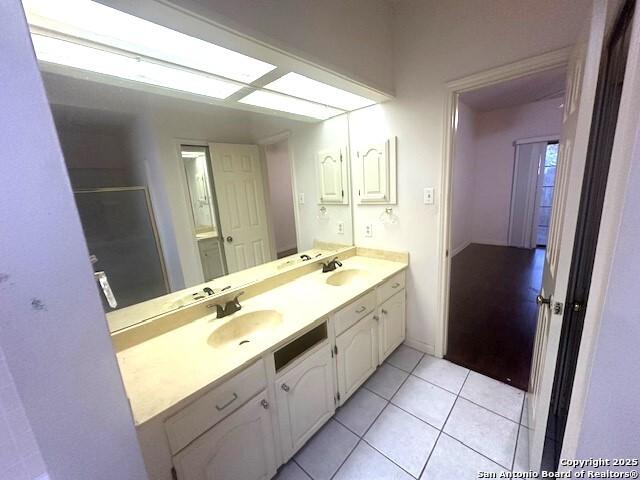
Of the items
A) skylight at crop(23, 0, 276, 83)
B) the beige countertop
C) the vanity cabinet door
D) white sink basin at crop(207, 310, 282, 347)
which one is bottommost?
the vanity cabinet door

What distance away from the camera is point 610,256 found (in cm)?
57

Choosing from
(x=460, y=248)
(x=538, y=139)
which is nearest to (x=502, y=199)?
(x=538, y=139)

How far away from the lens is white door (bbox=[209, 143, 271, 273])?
4.71ft

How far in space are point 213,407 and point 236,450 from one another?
0.26 metres

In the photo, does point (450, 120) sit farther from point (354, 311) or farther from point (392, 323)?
point (392, 323)

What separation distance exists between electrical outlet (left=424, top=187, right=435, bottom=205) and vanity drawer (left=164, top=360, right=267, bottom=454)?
1531mm

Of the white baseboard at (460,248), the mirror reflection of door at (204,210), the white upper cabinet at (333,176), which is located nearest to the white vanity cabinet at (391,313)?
the white upper cabinet at (333,176)

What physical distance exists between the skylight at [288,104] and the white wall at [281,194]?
0.76ft

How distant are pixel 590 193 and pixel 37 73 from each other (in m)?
1.76

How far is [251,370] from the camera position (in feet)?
3.29

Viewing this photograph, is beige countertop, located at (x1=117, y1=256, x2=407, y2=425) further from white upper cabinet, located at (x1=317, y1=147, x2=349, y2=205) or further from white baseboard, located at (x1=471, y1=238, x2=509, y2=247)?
white baseboard, located at (x1=471, y1=238, x2=509, y2=247)

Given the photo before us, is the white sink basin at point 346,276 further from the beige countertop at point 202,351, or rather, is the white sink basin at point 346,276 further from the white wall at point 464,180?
the white wall at point 464,180

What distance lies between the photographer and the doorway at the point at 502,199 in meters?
2.84

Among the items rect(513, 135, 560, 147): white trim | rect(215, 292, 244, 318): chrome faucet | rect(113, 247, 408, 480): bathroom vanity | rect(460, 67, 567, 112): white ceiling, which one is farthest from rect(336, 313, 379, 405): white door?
rect(513, 135, 560, 147): white trim
